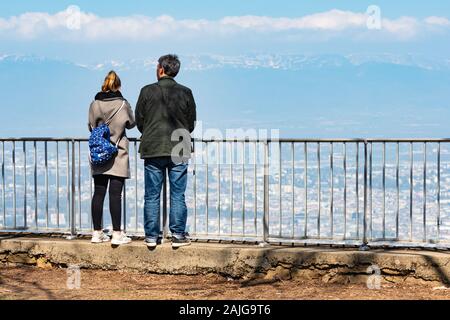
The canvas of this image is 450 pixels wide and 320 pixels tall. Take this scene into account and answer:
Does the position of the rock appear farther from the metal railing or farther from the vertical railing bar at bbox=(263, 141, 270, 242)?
the vertical railing bar at bbox=(263, 141, 270, 242)

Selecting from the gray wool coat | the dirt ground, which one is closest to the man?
the gray wool coat

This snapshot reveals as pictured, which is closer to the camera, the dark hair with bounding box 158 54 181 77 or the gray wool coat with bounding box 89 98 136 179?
the dark hair with bounding box 158 54 181 77

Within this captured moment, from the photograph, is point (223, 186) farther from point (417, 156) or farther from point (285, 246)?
point (417, 156)

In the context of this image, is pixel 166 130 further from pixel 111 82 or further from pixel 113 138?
pixel 111 82

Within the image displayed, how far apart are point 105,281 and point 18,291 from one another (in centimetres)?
113

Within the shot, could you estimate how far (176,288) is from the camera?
9523mm

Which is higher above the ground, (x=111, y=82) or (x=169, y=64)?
(x=169, y=64)

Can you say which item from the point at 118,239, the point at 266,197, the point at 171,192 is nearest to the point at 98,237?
the point at 118,239

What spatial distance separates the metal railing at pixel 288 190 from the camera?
31.9 ft

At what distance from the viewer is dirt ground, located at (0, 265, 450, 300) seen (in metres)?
8.90

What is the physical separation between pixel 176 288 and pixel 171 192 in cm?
107

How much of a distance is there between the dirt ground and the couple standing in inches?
21.7

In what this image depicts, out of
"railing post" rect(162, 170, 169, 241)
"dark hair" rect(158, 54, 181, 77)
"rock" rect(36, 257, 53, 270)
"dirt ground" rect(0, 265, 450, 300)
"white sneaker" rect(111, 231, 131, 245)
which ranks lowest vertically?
"dirt ground" rect(0, 265, 450, 300)

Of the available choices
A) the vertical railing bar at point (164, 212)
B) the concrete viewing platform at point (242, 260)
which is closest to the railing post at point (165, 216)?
the vertical railing bar at point (164, 212)
